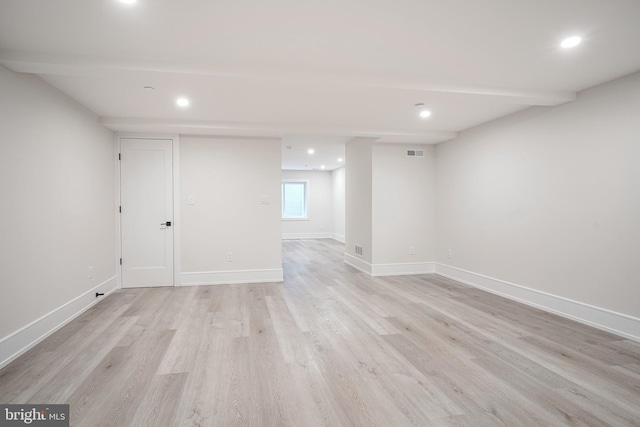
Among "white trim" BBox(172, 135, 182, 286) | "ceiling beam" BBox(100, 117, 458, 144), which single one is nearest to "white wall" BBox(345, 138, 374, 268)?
"ceiling beam" BBox(100, 117, 458, 144)

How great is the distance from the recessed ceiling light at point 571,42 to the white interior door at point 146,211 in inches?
181

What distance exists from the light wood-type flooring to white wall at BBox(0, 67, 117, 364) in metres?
0.33

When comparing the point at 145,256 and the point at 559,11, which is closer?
the point at 559,11

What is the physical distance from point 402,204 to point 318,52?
356cm

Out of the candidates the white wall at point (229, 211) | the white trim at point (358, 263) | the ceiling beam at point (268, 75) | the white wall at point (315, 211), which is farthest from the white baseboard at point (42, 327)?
the white wall at point (315, 211)

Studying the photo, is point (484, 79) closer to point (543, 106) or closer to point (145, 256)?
point (543, 106)

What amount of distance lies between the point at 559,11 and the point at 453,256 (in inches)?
150

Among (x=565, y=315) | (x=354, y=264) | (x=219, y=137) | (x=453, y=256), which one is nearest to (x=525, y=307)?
(x=565, y=315)

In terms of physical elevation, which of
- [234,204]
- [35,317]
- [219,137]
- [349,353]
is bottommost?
[349,353]

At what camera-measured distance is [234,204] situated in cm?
491

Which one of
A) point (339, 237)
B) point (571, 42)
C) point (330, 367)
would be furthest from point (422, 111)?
point (339, 237)

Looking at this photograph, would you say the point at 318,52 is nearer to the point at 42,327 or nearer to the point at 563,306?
the point at 42,327

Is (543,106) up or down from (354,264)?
up

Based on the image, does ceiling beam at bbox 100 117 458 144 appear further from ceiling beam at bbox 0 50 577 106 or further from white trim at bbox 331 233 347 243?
white trim at bbox 331 233 347 243
